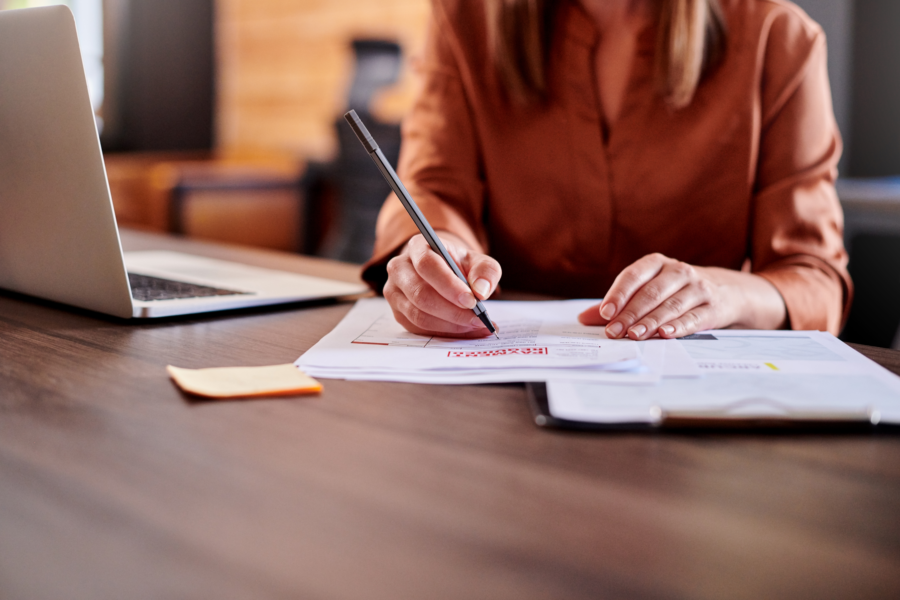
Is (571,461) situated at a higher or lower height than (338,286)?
higher

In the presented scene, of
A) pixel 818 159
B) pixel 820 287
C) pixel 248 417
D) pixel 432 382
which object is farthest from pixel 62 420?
pixel 818 159

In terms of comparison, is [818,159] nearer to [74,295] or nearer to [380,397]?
[380,397]

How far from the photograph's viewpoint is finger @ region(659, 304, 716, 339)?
1.93 feet

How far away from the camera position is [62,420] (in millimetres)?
412

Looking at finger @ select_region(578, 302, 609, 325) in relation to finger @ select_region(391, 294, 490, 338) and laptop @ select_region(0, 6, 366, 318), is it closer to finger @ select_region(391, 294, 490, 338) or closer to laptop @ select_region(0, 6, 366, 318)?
finger @ select_region(391, 294, 490, 338)

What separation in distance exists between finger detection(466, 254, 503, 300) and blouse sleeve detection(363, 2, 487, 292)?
322 mm

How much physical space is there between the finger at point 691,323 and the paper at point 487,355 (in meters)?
0.04

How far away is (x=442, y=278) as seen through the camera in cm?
58

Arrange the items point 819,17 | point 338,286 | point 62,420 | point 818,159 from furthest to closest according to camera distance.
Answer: point 819,17 → point 818,159 → point 338,286 → point 62,420

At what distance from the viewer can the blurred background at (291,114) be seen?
2270 mm

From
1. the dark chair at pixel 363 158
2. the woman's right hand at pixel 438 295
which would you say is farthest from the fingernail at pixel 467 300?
the dark chair at pixel 363 158

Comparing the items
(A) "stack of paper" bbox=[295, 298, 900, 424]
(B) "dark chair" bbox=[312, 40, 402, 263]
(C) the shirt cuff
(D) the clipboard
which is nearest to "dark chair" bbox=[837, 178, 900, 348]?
(C) the shirt cuff

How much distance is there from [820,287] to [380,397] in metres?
0.60

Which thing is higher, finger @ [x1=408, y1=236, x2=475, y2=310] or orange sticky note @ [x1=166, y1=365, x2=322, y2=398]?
finger @ [x1=408, y1=236, x2=475, y2=310]
